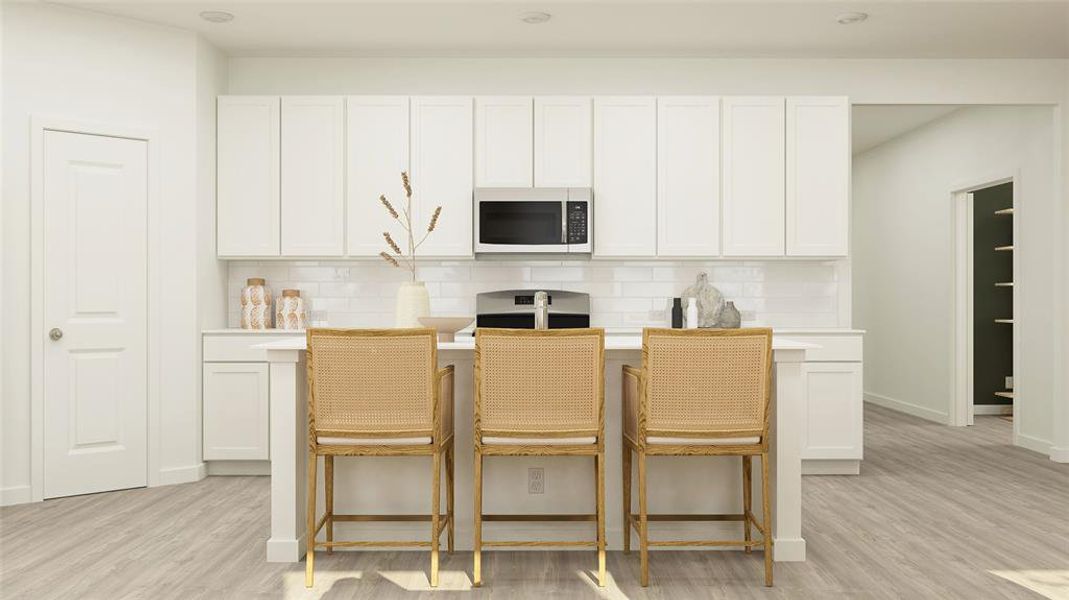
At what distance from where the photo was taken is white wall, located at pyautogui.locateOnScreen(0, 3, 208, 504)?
3994 mm

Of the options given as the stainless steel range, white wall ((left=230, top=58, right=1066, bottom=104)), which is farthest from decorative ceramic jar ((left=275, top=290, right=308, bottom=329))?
white wall ((left=230, top=58, right=1066, bottom=104))

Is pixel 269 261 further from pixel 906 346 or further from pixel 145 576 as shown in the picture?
pixel 906 346

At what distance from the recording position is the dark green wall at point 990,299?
7.14 meters

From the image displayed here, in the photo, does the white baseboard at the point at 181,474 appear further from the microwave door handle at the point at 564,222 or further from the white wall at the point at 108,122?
the microwave door handle at the point at 564,222

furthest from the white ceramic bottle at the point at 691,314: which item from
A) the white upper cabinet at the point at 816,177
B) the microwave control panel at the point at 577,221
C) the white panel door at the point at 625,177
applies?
the microwave control panel at the point at 577,221

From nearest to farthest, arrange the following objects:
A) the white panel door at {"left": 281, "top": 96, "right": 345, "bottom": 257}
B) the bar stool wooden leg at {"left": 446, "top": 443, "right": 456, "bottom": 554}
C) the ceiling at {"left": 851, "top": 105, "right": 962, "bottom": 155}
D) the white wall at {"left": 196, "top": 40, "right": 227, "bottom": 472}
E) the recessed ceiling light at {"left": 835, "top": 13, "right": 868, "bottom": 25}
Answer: the bar stool wooden leg at {"left": 446, "top": 443, "right": 456, "bottom": 554}, the recessed ceiling light at {"left": 835, "top": 13, "right": 868, "bottom": 25}, the white wall at {"left": 196, "top": 40, "right": 227, "bottom": 472}, the white panel door at {"left": 281, "top": 96, "right": 345, "bottom": 257}, the ceiling at {"left": 851, "top": 105, "right": 962, "bottom": 155}

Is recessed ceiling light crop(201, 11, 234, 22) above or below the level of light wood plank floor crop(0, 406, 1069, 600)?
above

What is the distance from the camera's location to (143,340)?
14.3 feet

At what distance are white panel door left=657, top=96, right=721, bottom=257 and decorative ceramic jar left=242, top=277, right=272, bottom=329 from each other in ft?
8.57

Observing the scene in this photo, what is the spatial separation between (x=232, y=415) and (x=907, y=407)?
20.1 feet

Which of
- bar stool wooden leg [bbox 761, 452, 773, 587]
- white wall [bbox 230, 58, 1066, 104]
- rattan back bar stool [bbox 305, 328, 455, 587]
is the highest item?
white wall [bbox 230, 58, 1066, 104]

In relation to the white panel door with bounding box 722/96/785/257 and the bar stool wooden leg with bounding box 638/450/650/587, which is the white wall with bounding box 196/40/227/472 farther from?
the white panel door with bounding box 722/96/785/257

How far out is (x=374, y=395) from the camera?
2.74 metres

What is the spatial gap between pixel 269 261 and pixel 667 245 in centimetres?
270
